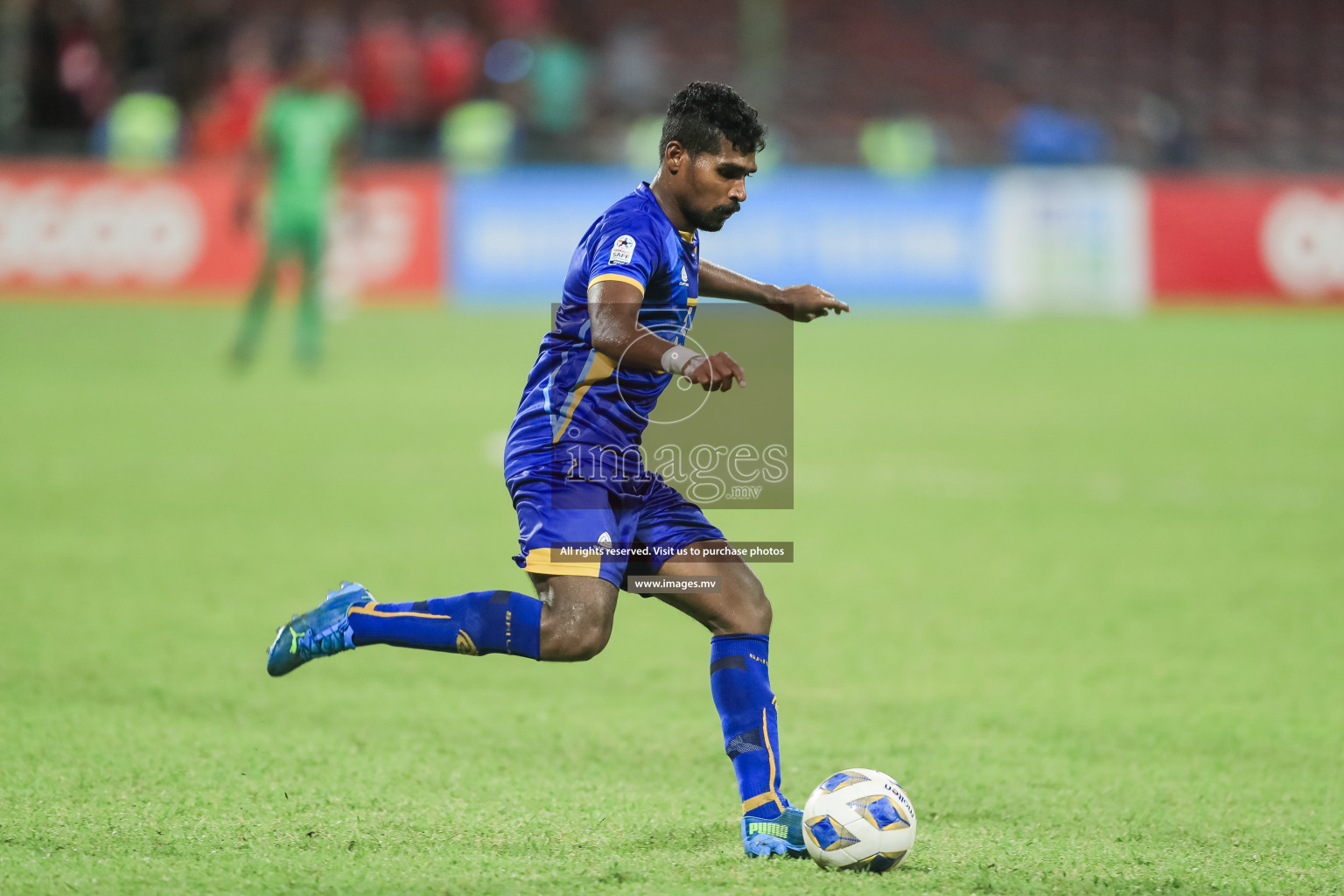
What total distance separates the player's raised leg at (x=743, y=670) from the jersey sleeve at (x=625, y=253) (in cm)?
69

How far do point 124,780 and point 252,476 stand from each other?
532 cm

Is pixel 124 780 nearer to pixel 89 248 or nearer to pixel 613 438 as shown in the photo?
pixel 613 438

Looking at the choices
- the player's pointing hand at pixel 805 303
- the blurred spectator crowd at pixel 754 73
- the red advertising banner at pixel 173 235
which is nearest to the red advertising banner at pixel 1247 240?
the blurred spectator crowd at pixel 754 73

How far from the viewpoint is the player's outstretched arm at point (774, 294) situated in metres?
4.28

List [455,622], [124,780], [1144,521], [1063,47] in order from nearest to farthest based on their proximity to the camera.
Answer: [455,622] → [124,780] → [1144,521] → [1063,47]

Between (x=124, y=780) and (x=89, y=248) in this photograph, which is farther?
(x=89, y=248)

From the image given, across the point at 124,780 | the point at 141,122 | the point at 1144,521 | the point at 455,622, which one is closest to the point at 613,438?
the point at 455,622

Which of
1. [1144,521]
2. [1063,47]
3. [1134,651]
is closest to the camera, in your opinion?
[1134,651]

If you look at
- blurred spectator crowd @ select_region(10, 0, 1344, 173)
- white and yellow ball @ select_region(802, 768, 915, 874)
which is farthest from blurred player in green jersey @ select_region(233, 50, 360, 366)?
white and yellow ball @ select_region(802, 768, 915, 874)

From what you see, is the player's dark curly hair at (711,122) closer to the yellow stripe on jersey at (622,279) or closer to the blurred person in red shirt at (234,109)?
the yellow stripe on jersey at (622,279)

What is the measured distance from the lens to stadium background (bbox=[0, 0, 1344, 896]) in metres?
4.11

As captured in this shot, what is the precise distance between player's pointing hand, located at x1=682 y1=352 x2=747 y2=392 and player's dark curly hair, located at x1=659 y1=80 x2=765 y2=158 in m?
0.64

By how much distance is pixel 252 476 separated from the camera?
9406 mm

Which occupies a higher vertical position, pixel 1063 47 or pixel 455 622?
pixel 1063 47
